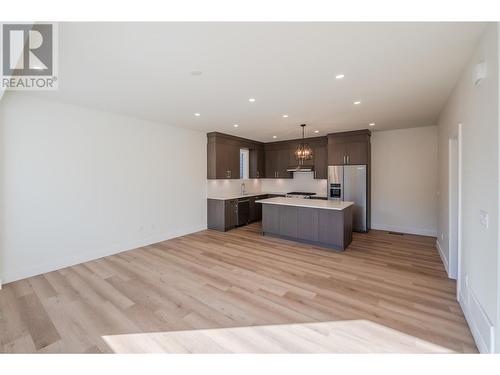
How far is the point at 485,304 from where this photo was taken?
1753 mm

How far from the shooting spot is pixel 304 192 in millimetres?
7309

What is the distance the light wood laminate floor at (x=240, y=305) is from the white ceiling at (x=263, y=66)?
2633mm

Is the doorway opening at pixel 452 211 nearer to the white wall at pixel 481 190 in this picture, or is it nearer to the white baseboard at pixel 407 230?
the white wall at pixel 481 190

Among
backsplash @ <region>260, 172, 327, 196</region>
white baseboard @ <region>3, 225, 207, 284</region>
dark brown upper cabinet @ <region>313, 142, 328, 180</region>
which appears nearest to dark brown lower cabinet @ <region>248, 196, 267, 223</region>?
backsplash @ <region>260, 172, 327, 196</region>

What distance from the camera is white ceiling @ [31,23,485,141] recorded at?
5.83 feet

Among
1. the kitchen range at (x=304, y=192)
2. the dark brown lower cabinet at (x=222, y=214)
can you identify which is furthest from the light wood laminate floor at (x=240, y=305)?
the dark brown lower cabinet at (x=222, y=214)

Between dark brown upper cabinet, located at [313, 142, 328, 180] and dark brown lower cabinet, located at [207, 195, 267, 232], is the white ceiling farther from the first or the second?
dark brown lower cabinet, located at [207, 195, 267, 232]

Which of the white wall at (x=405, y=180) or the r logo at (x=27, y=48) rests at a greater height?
the r logo at (x=27, y=48)

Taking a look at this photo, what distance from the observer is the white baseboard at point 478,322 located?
163 centimetres

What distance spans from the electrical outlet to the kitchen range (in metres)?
2.26

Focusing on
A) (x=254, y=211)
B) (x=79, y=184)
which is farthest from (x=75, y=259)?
(x=254, y=211)
